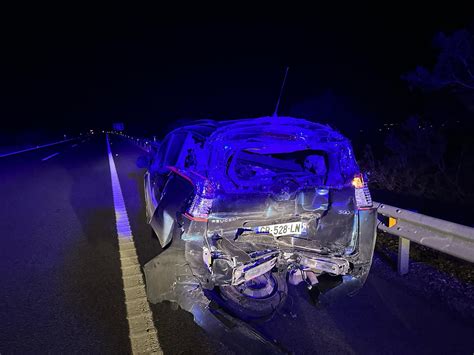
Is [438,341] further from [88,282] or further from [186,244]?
[88,282]

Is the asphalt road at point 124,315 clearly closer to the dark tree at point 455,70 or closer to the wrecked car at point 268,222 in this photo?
the wrecked car at point 268,222

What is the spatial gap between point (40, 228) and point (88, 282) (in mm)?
2688

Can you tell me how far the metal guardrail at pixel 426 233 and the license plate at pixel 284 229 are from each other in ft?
4.74

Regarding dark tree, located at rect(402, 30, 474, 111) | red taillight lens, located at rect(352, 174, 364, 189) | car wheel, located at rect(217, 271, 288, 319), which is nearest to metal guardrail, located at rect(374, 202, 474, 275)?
red taillight lens, located at rect(352, 174, 364, 189)

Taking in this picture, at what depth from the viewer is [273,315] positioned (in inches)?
131

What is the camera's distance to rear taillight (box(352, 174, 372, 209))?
363cm

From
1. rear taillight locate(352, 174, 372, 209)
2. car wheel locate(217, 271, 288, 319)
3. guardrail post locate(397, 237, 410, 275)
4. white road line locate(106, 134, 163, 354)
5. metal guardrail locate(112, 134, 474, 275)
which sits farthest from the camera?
guardrail post locate(397, 237, 410, 275)

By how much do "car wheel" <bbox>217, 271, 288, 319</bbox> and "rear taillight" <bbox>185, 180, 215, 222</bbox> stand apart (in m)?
0.86

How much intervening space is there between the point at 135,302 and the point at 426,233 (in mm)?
3194

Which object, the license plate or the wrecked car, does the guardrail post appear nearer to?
the wrecked car

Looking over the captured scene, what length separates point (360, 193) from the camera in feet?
12.0

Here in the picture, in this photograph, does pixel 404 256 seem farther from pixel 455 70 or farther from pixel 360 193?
pixel 455 70

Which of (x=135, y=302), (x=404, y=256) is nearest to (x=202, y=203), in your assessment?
(x=135, y=302)

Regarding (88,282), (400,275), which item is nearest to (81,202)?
(88,282)
